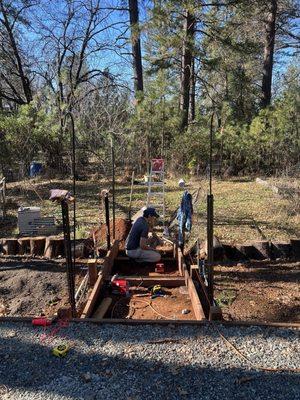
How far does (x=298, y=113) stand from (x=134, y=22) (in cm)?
775

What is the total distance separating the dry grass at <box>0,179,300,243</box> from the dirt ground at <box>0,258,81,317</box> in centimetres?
136

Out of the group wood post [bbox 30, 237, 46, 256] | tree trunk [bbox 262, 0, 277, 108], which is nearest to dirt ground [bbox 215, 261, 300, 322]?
wood post [bbox 30, 237, 46, 256]

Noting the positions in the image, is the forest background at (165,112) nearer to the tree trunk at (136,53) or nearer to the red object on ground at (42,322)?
the tree trunk at (136,53)

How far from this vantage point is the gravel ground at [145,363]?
2666 millimetres

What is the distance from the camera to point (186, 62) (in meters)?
15.4

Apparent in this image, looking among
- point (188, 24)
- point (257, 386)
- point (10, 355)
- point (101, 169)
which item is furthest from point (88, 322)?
point (188, 24)

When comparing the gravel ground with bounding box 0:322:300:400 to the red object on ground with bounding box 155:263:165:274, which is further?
the red object on ground with bounding box 155:263:165:274

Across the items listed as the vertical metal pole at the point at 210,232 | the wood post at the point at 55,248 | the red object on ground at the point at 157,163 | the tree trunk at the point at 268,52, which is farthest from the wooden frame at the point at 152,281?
the tree trunk at the point at 268,52

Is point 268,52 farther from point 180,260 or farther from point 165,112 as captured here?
point 180,260

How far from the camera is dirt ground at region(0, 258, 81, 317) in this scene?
179 inches

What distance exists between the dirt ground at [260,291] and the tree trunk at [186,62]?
10.3m

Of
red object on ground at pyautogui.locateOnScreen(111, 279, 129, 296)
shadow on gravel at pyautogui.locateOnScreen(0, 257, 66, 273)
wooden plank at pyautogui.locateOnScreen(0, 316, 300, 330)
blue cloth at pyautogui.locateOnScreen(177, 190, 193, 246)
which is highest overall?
blue cloth at pyautogui.locateOnScreen(177, 190, 193, 246)

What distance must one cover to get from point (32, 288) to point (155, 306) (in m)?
1.70

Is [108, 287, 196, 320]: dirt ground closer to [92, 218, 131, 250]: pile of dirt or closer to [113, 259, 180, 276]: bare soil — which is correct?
[113, 259, 180, 276]: bare soil
